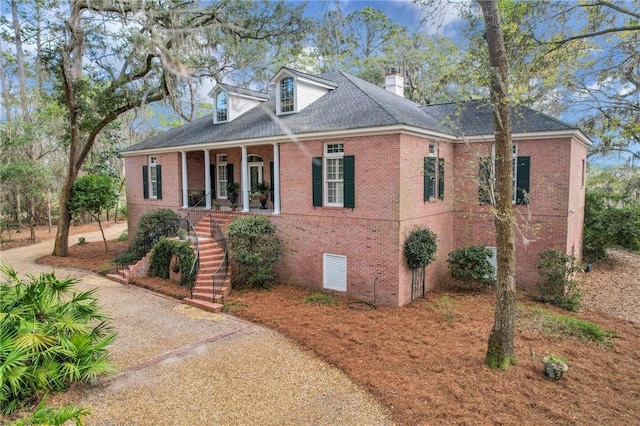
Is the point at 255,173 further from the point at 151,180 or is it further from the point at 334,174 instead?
the point at 334,174

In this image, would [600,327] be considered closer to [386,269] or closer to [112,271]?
[386,269]

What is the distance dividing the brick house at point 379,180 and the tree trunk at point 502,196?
2.49m

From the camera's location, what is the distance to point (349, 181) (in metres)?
12.3

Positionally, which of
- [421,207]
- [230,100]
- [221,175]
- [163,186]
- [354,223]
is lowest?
[354,223]

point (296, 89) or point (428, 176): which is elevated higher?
point (296, 89)

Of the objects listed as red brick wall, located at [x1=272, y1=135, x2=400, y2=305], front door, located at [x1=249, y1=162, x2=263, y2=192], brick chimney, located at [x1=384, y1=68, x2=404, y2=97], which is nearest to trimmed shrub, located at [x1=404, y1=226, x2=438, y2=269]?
red brick wall, located at [x1=272, y1=135, x2=400, y2=305]

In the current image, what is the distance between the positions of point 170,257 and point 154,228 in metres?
2.42

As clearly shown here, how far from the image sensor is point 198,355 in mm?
8516

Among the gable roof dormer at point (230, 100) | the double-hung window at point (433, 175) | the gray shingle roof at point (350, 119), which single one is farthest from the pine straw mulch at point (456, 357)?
the gable roof dormer at point (230, 100)

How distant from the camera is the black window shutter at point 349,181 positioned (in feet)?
40.1

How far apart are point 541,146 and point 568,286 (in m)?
4.74

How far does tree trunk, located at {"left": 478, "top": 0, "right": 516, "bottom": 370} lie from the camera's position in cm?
715

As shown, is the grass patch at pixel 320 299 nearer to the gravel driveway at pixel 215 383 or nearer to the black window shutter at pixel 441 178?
the gravel driveway at pixel 215 383

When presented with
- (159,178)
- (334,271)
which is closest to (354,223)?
(334,271)
